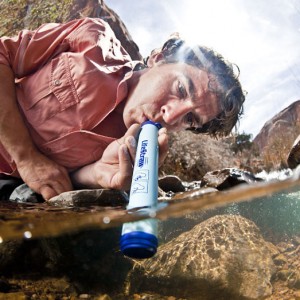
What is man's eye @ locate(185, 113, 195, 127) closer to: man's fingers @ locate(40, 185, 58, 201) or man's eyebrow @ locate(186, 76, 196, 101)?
man's eyebrow @ locate(186, 76, 196, 101)

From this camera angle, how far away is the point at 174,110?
0.70m

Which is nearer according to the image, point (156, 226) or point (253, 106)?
point (156, 226)

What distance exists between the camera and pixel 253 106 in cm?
76

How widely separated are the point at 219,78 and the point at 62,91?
296mm

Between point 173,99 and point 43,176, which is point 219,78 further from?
point 43,176

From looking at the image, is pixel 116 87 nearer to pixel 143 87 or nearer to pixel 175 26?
pixel 143 87

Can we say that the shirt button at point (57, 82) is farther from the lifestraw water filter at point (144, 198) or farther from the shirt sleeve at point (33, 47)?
the lifestraw water filter at point (144, 198)

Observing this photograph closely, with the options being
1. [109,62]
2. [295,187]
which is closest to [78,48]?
[109,62]

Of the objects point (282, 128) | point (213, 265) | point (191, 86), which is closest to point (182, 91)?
point (191, 86)

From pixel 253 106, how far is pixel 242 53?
0.11m

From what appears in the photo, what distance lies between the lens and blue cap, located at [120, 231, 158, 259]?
0.95ft

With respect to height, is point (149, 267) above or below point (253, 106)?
below

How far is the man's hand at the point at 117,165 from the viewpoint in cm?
54

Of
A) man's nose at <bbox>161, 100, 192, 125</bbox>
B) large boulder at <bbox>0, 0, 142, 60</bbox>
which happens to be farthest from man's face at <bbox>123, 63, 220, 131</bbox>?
large boulder at <bbox>0, 0, 142, 60</bbox>
